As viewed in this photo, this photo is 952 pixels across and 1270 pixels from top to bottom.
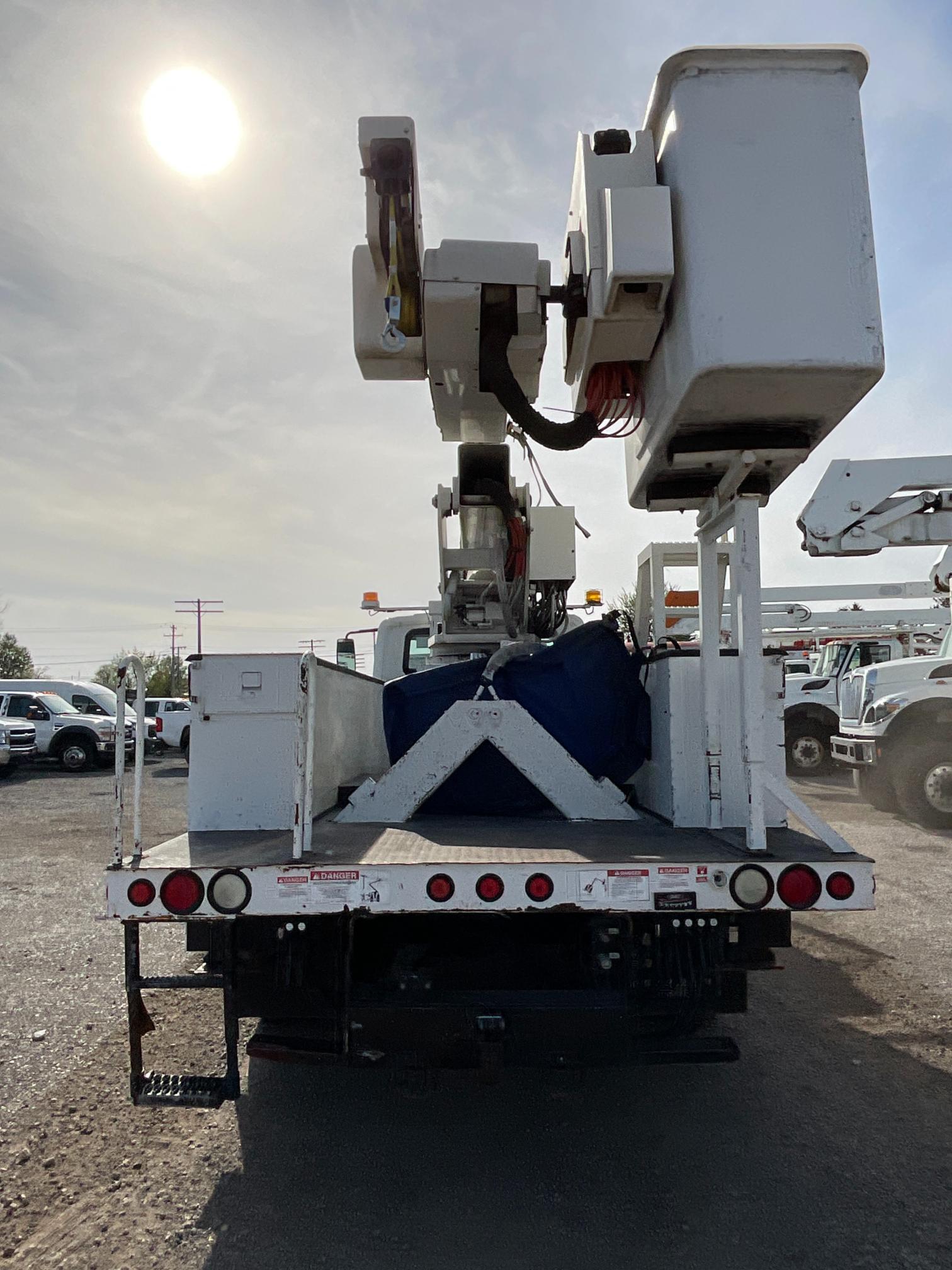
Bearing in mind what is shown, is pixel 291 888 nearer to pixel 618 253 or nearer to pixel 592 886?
pixel 592 886

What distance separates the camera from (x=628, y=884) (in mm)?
3016

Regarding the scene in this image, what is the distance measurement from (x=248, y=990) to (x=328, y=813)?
47.3 inches

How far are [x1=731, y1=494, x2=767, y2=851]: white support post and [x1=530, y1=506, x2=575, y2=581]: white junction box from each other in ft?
7.53

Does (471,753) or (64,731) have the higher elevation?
(471,753)

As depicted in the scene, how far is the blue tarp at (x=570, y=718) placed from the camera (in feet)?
15.1

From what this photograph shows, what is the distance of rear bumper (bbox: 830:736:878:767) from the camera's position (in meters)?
11.9

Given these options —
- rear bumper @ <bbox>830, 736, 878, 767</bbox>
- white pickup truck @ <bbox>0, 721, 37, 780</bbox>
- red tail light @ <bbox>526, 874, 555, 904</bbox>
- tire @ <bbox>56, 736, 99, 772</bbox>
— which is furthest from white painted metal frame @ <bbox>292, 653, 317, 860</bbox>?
tire @ <bbox>56, 736, 99, 772</bbox>

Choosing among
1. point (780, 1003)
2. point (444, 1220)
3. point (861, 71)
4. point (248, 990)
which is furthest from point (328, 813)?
point (861, 71)

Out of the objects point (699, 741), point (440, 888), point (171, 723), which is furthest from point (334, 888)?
point (171, 723)

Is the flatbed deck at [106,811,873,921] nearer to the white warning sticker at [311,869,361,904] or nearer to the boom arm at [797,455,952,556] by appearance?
the white warning sticker at [311,869,361,904]

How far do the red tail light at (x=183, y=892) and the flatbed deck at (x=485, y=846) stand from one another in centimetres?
4

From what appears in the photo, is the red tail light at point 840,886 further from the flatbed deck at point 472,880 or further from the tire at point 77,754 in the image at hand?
the tire at point 77,754

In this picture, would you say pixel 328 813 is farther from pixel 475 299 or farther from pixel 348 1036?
pixel 475 299

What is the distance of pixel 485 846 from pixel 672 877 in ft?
2.44
